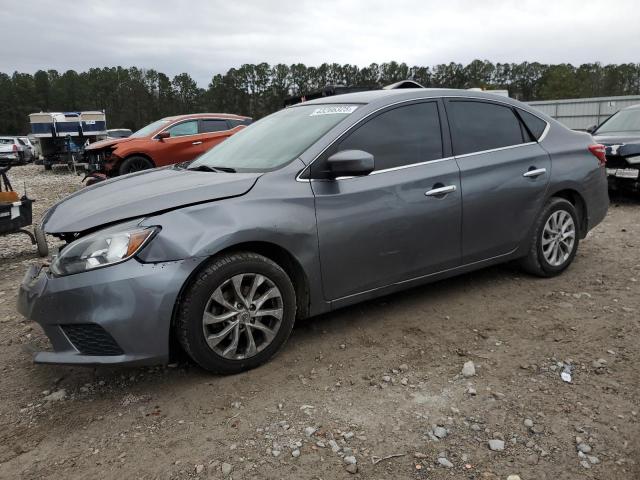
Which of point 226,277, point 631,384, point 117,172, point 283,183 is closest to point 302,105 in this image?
point 283,183

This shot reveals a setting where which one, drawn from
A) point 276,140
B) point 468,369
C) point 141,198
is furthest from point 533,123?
point 141,198

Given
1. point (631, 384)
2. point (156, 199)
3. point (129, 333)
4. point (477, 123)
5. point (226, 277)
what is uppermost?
point (477, 123)

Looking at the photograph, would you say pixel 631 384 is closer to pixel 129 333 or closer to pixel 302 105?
pixel 129 333

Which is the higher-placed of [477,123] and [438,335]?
[477,123]

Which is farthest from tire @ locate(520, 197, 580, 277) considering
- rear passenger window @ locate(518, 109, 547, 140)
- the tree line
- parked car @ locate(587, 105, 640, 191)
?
the tree line

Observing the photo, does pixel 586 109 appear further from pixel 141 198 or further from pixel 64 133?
pixel 141 198

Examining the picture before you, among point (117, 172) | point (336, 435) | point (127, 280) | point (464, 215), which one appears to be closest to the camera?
point (336, 435)

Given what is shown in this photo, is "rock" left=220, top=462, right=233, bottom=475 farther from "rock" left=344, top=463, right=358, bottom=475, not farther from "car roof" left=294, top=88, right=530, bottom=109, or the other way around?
"car roof" left=294, top=88, right=530, bottom=109

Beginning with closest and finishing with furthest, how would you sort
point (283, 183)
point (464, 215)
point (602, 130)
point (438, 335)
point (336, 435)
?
1. point (336, 435)
2. point (283, 183)
3. point (438, 335)
4. point (464, 215)
5. point (602, 130)

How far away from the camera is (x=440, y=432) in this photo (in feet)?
7.61

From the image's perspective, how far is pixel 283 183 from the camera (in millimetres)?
2977

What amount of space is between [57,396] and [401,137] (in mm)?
2655

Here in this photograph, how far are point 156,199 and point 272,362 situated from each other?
3.87 ft

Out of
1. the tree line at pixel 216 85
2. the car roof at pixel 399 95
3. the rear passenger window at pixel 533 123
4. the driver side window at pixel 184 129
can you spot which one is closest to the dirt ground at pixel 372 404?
the rear passenger window at pixel 533 123
